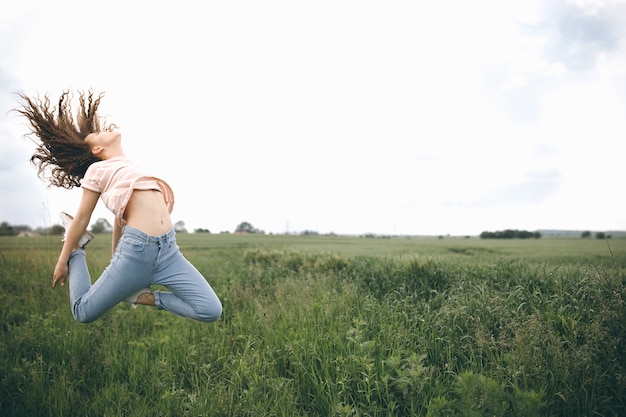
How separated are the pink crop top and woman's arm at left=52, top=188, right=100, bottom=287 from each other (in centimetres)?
10

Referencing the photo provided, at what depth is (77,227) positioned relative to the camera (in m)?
3.48

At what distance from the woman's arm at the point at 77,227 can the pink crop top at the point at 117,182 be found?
3.9 inches

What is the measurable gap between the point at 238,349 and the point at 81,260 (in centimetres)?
Answer: 216

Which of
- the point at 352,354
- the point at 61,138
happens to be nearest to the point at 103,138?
the point at 61,138

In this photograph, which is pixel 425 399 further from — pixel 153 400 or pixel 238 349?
pixel 153 400

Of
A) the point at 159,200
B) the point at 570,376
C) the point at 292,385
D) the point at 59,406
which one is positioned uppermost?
the point at 159,200

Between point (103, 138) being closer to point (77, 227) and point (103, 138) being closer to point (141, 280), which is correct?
point (77, 227)

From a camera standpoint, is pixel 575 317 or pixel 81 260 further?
pixel 575 317

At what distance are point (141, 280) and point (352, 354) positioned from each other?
2266mm

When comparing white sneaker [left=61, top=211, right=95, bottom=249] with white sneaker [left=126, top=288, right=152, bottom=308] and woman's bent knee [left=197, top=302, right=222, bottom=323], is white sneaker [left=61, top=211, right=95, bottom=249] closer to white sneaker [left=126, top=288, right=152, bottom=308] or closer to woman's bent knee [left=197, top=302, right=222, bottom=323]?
white sneaker [left=126, top=288, right=152, bottom=308]

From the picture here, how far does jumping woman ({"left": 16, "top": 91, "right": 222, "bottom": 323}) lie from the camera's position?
325 centimetres

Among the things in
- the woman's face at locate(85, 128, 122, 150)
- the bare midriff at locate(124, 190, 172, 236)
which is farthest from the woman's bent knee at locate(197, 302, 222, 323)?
the woman's face at locate(85, 128, 122, 150)

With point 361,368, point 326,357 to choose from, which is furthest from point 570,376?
point 326,357

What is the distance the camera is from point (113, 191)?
3.27 m
